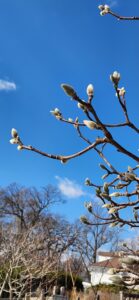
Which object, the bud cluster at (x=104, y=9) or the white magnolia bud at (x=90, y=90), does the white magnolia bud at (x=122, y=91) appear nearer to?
the white magnolia bud at (x=90, y=90)

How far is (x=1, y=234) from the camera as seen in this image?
20.6 m

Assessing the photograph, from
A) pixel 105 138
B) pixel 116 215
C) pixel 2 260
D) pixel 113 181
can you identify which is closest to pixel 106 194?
pixel 116 215

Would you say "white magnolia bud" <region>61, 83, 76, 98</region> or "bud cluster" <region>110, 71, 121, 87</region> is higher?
"bud cluster" <region>110, 71, 121, 87</region>

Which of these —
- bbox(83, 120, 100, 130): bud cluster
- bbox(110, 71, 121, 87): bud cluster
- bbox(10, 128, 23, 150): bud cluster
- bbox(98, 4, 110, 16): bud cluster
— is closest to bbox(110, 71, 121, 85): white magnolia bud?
bbox(110, 71, 121, 87): bud cluster

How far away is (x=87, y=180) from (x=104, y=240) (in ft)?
152

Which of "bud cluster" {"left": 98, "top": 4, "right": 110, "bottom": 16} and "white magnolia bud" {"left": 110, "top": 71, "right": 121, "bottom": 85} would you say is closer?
"white magnolia bud" {"left": 110, "top": 71, "right": 121, "bottom": 85}

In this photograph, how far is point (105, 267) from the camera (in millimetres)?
11273

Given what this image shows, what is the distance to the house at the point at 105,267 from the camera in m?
1.77

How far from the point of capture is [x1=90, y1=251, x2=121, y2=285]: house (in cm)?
177

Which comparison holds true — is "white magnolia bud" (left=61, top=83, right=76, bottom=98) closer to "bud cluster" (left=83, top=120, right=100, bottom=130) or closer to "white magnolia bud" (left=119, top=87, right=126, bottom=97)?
"bud cluster" (left=83, top=120, right=100, bottom=130)

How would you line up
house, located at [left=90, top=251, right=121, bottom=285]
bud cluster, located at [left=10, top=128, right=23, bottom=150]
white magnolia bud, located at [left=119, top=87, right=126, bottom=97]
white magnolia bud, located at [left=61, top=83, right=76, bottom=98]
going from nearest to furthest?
white magnolia bud, located at [left=61, top=83, right=76, bottom=98], white magnolia bud, located at [left=119, top=87, right=126, bottom=97], bud cluster, located at [left=10, top=128, right=23, bottom=150], house, located at [left=90, top=251, right=121, bottom=285]

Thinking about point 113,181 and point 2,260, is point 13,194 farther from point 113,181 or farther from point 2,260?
point 113,181

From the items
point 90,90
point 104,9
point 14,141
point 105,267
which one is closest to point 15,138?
point 14,141

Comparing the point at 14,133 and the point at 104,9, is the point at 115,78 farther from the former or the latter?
the point at 104,9
